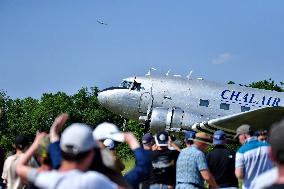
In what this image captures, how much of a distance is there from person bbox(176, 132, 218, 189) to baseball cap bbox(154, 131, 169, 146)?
12.5 inches

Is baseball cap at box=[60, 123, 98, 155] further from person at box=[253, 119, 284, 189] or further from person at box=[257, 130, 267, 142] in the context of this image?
person at box=[257, 130, 267, 142]

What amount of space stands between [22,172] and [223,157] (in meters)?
5.12

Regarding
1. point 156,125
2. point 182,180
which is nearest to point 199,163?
point 182,180

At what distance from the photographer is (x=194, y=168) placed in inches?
336

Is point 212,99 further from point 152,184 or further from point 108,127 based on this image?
point 108,127

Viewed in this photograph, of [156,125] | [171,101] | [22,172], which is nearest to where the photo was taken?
[22,172]

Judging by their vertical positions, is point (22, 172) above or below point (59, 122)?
below

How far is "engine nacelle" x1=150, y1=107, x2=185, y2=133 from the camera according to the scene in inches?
901

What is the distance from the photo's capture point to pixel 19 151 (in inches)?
328

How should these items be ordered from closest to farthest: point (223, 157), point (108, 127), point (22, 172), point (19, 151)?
point (22, 172), point (108, 127), point (19, 151), point (223, 157)

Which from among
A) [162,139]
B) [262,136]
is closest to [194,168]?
[162,139]

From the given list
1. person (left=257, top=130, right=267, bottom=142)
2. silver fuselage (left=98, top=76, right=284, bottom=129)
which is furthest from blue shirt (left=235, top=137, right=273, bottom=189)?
silver fuselage (left=98, top=76, right=284, bottom=129)

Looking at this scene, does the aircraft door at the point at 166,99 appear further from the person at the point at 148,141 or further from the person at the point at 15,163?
the person at the point at 15,163

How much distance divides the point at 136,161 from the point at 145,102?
19377 millimetres
